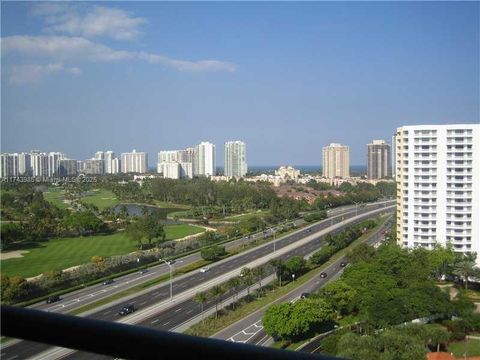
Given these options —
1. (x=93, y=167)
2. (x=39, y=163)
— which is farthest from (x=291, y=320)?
(x=93, y=167)

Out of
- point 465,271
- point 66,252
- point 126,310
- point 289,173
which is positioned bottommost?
point 465,271

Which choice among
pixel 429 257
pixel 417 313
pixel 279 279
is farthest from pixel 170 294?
pixel 429 257

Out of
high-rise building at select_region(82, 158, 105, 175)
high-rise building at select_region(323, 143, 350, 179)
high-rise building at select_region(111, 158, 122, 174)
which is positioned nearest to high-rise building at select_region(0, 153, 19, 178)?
high-rise building at select_region(82, 158, 105, 175)

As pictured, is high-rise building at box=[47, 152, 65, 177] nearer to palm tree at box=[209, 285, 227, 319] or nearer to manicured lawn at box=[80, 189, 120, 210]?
manicured lawn at box=[80, 189, 120, 210]

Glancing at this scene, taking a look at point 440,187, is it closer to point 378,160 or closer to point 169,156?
point 378,160

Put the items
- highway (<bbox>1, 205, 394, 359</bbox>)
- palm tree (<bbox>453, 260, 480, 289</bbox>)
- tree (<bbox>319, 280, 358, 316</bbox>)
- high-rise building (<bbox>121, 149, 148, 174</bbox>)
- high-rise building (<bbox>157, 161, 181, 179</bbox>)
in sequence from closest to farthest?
1. highway (<bbox>1, 205, 394, 359</bbox>)
2. tree (<bbox>319, 280, 358, 316</bbox>)
3. palm tree (<bbox>453, 260, 480, 289</bbox>)
4. high-rise building (<bbox>121, 149, 148, 174</bbox>)
5. high-rise building (<bbox>157, 161, 181, 179</bbox>)
